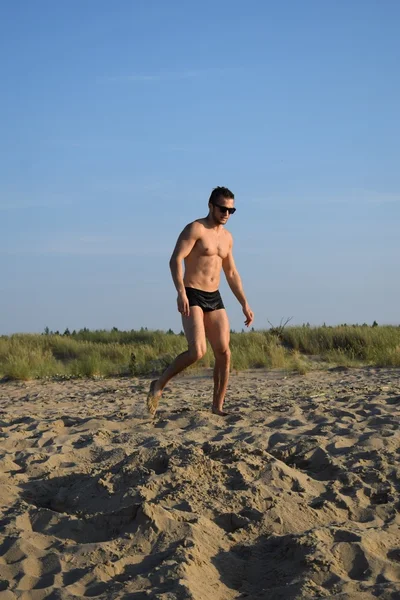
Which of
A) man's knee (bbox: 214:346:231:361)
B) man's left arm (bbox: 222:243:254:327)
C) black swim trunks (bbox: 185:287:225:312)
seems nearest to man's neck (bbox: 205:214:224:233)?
man's left arm (bbox: 222:243:254:327)

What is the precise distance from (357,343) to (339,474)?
414 inches

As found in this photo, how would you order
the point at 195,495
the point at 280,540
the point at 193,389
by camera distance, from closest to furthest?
the point at 280,540
the point at 195,495
the point at 193,389

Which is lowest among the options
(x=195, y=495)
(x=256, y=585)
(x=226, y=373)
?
(x=256, y=585)

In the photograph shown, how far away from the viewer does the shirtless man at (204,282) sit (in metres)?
7.63

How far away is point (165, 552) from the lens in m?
4.40

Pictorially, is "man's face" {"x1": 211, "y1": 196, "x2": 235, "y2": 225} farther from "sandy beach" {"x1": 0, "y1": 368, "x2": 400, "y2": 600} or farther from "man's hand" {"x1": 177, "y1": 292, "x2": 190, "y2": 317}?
"sandy beach" {"x1": 0, "y1": 368, "x2": 400, "y2": 600}

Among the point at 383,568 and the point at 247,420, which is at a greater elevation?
the point at 247,420

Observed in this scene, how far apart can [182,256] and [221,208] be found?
0.58 meters

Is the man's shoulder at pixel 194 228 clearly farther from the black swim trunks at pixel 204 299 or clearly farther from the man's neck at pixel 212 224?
the black swim trunks at pixel 204 299

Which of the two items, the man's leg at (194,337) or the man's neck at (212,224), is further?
the man's neck at (212,224)

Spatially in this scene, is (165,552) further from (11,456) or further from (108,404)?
(108,404)

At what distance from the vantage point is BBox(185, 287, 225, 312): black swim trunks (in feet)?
25.3

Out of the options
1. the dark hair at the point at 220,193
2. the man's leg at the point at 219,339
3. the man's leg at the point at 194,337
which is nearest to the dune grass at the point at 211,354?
the man's leg at the point at 219,339

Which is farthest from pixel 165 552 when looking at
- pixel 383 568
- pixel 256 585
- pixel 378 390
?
pixel 378 390
